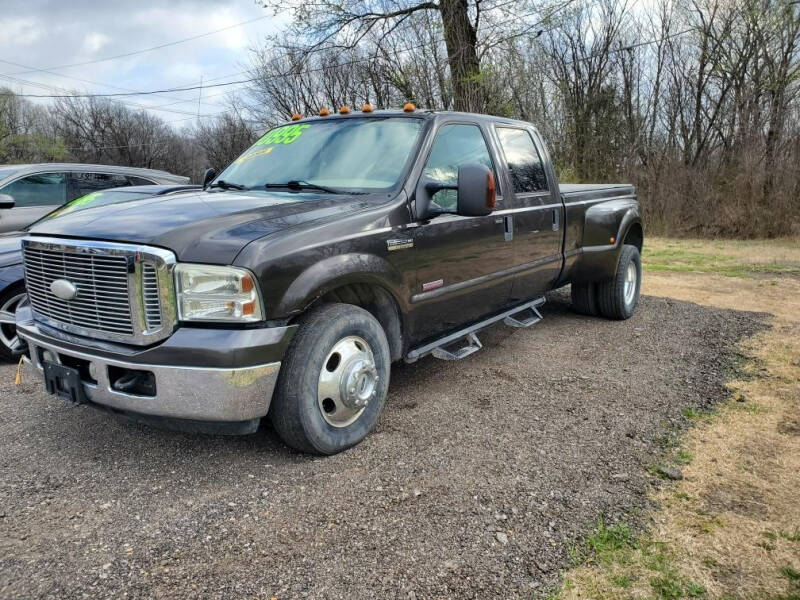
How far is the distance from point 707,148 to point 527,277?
1500cm

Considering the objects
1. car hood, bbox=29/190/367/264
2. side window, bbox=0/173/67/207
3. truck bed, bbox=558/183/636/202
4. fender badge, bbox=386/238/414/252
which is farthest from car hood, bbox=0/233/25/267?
truck bed, bbox=558/183/636/202

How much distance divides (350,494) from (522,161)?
320 cm

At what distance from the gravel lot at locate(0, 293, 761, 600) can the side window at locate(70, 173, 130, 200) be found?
324 cm

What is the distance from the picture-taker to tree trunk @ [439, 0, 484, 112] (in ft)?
53.7

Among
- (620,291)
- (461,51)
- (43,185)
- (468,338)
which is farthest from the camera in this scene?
(461,51)

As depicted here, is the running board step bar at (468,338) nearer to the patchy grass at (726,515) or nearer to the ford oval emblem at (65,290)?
the patchy grass at (726,515)

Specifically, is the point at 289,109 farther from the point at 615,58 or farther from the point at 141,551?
the point at 141,551

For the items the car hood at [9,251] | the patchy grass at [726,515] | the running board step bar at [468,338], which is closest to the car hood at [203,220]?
the running board step bar at [468,338]

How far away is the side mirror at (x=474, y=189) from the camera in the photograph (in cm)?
343

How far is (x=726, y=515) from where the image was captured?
2574 mm

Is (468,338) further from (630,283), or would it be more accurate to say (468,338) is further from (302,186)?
(630,283)

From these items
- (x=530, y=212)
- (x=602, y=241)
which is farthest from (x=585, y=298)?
(x=530, y=212)

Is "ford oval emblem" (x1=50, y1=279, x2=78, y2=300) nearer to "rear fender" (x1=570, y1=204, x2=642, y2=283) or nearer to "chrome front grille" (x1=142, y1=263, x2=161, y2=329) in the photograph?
"chrome front grille" (x1=142, y1=263, x2=161, y2=329)

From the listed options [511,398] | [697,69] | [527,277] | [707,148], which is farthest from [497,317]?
[697,69]
